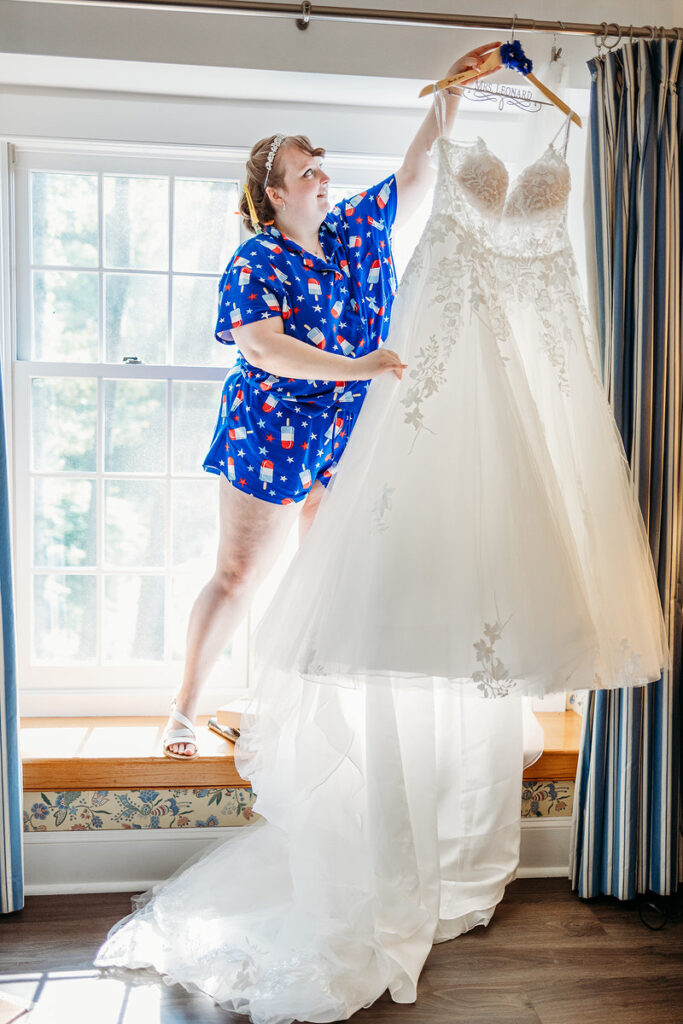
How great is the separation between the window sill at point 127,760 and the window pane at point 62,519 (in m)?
0.52

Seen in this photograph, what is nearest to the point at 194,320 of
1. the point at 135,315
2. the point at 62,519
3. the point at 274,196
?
the point at 135,315

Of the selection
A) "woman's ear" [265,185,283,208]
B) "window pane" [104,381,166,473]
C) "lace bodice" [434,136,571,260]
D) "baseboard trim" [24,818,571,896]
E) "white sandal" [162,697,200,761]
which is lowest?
"baseboard trim" [24,818,571,896]

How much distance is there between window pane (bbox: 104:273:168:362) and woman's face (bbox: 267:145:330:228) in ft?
2.09

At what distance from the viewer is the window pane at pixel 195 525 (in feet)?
8.60

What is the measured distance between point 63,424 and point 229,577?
783 millimetres

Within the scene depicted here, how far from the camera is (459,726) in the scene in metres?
1.99

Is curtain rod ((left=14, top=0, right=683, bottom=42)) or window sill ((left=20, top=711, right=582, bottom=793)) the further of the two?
window sill ((left=20, top=711, right=582, bottom=793))

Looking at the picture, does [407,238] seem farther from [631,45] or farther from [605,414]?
[605,414]

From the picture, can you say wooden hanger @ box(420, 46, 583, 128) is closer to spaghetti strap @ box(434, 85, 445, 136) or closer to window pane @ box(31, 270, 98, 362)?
spaghetti strap @ box(434, 85, 445, 136)

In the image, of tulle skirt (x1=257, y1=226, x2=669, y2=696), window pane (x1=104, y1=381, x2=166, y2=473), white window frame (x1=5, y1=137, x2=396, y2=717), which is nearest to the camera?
tulle skirt (x1=257, y1=226, x2=669, y2=696)

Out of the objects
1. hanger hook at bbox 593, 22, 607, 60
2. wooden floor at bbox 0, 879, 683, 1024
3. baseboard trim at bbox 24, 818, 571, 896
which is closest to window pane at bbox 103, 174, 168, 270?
hanger hook at bbox 593, 22, 607, 60

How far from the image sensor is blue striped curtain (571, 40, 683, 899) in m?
2.05

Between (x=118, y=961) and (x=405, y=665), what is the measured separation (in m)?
0.97

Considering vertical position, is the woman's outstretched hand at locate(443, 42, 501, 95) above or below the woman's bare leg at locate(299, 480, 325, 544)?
above
